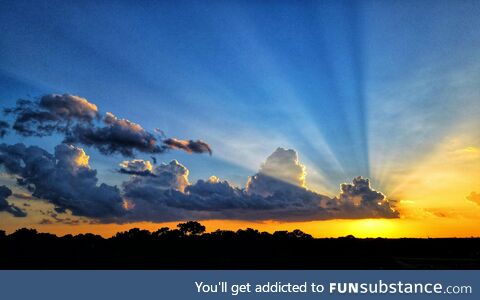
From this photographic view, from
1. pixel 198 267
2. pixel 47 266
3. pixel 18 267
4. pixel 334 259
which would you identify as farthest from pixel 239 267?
pixel 18 267

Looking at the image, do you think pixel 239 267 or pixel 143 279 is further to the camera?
pixel 239 267

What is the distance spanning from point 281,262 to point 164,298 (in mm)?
91603

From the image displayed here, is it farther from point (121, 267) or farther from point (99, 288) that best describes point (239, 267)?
point (99, 288)

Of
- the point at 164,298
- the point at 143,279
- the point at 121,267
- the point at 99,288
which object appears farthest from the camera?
the point at 121,267

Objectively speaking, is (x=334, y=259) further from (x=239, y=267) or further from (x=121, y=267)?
(x=121, y=267)

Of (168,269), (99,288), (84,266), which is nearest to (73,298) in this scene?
(99,288)

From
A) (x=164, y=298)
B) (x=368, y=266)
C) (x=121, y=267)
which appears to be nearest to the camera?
(x=164, y=298)

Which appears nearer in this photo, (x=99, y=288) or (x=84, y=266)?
(x=99, y=288)

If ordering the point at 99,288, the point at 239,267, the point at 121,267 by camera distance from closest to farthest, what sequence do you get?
the point at 99,288 → the point at 239,267 → the point at 121,267

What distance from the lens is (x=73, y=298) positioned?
108 metres

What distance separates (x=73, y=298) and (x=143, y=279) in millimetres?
29345

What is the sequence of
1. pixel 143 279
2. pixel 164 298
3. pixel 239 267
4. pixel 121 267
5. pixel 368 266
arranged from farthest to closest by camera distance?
1. pixel 121 267
2. pixel 239 267
3. pixel 368 266
4. pixel 143 279
5. pixel 164 298

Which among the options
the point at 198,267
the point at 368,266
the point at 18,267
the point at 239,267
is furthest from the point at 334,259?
the point at 18,267

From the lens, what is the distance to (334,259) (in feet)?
642
